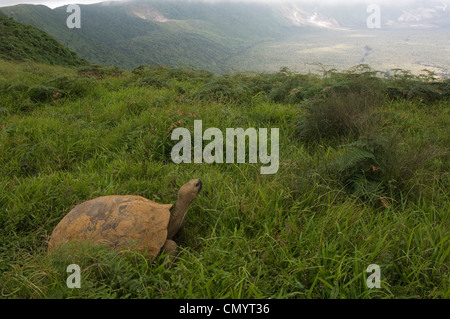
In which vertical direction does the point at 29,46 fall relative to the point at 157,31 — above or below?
below

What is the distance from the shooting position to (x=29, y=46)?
14.4 metres
